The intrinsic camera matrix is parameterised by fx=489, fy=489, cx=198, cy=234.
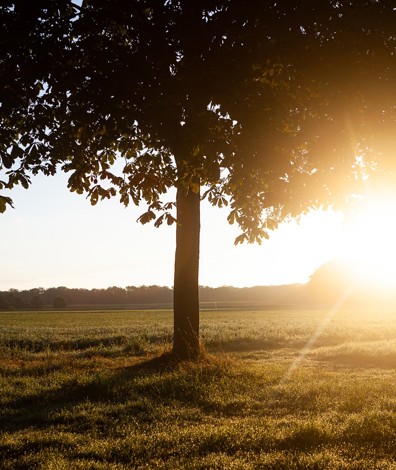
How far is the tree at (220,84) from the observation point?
820 centimetres

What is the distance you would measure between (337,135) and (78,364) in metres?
10.0

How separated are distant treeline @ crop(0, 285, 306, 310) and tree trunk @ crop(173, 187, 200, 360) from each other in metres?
115

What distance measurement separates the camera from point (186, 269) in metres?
15.1

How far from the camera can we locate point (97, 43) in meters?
9.79

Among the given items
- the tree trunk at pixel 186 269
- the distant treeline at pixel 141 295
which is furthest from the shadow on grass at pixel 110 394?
the distant treeline at pixel 141 295

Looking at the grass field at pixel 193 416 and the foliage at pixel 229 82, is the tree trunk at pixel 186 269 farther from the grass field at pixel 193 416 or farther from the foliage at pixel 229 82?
the foliage at pixel 229 82

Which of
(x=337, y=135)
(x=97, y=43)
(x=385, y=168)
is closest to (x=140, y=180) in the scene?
(x=97, y=43)

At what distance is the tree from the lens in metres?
8.20

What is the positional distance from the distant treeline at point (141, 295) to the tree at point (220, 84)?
121m

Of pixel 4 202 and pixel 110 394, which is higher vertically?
pixel 4 202

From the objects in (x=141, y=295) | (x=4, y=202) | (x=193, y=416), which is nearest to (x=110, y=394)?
(x=193, y=416)

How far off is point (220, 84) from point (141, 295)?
455ft

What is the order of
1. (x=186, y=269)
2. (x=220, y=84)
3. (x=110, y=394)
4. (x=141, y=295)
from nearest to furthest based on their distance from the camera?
(x=220, y=84), (x=110, y=394), (x=186, y=269), (x=141, y=295)

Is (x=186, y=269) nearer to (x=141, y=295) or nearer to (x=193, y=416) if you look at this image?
(x=193, y=416)
